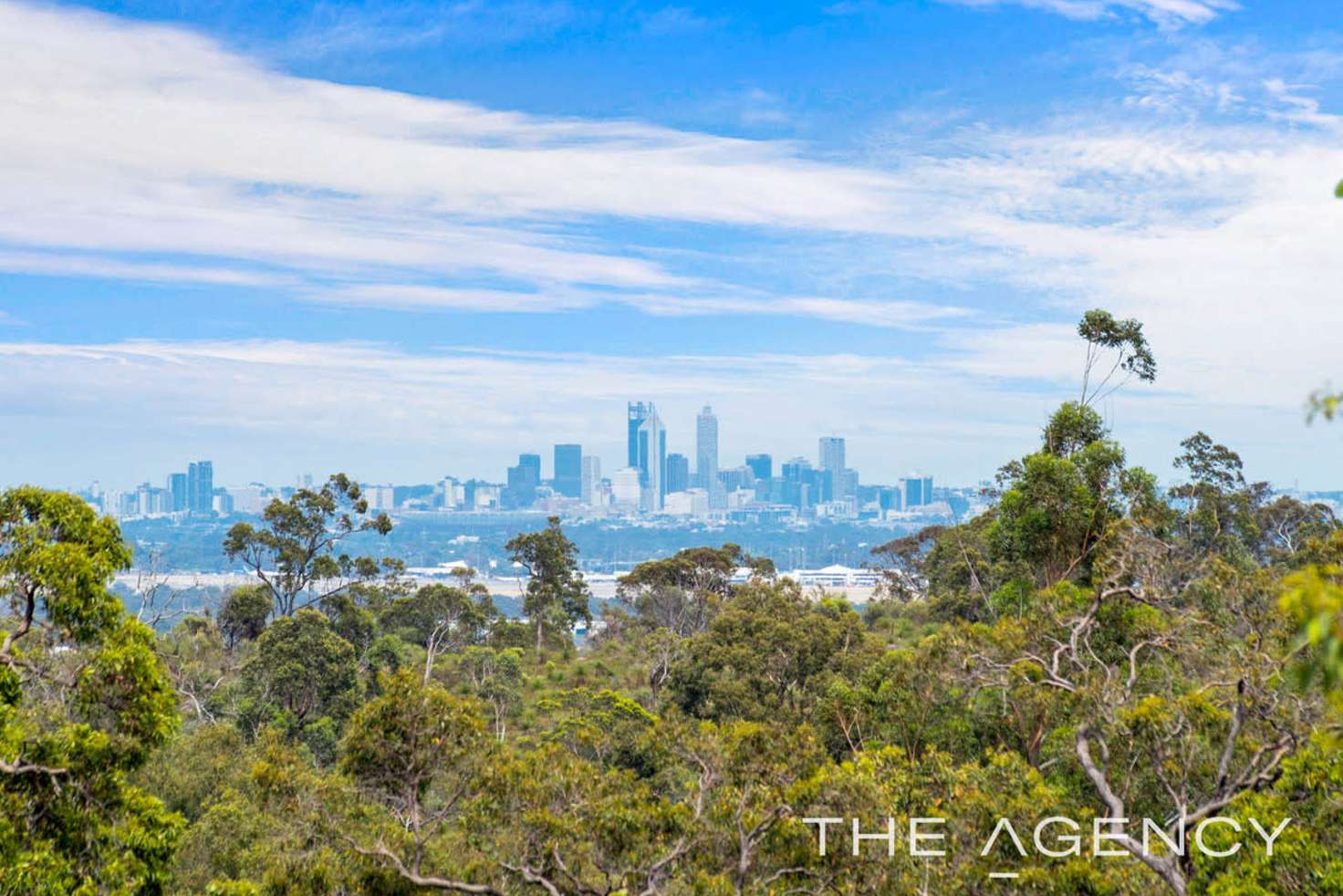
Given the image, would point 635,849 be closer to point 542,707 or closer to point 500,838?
point 500,838

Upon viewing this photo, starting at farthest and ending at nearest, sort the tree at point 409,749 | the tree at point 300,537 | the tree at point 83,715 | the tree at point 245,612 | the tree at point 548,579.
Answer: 1. the tree at point 548,579
2. the tree at point 300,537
3. the tree at point 245,612
4. the tree at point 409,749
5. the tree at point 83,715

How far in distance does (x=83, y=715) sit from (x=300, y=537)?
27.4m

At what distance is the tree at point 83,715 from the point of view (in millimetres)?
7395

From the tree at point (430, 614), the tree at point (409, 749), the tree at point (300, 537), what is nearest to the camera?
the tree at point (409, 749)

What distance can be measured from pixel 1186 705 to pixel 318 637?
2010cm

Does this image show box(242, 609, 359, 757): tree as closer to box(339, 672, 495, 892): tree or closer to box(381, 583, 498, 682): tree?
box(381, 583, 498, 682): tree

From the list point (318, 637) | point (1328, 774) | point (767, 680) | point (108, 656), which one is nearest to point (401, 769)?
point (108, 656)

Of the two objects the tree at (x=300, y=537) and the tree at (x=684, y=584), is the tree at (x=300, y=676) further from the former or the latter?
the tree at (x=684, y=584)

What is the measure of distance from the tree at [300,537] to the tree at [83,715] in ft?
84.1

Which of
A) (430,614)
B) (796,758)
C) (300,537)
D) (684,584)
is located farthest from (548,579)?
(796,758)

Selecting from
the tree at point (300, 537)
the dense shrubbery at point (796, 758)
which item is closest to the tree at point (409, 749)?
the dense shrubbery at point (796, 758)

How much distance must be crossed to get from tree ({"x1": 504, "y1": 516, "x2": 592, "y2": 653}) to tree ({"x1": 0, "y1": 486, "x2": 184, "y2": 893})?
105 feet

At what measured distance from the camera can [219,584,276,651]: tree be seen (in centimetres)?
3359

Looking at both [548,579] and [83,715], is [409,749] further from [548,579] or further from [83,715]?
[548,579]
